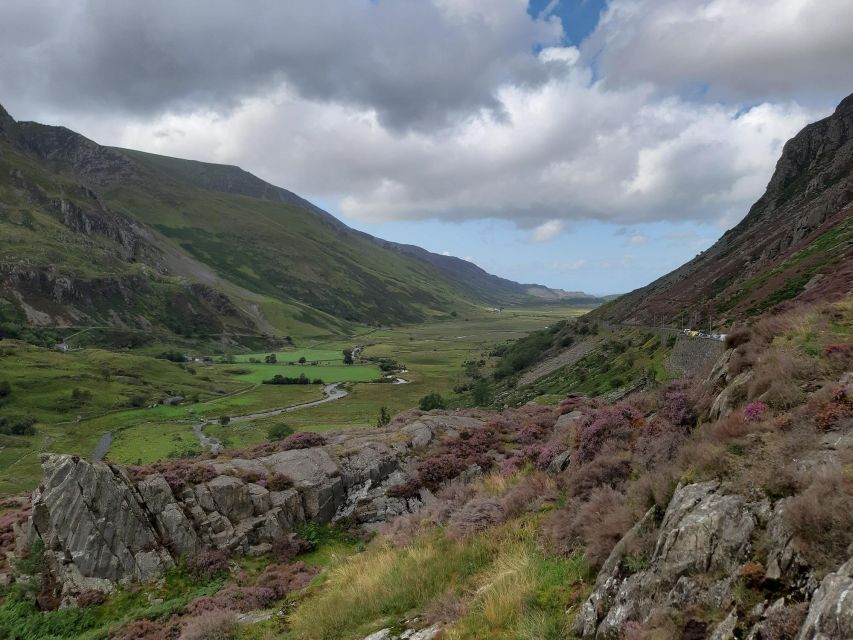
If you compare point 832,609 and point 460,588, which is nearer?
point 832,609

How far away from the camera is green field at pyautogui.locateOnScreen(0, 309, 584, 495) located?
4161 inches

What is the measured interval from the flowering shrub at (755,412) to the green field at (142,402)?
8980 centimetres

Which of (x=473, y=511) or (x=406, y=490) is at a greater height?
(x=473, y=511)

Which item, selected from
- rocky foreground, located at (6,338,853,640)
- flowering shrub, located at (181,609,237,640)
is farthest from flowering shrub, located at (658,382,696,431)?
flowering shrub, located at (181,609,237,640)

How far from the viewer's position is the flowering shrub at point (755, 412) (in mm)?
10742

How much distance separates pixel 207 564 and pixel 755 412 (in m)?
23.1

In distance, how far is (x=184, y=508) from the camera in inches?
1013

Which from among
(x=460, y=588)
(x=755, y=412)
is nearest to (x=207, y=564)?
(x=460, y=588)

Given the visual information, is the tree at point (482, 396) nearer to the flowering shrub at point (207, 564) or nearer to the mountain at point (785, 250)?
the mountain at point (785, 250)

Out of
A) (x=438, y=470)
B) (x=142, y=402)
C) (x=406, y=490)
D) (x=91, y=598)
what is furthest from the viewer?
(x=142, y=402)

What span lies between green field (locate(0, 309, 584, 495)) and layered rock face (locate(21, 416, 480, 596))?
223 feet

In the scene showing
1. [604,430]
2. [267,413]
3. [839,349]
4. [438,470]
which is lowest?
[267,413]

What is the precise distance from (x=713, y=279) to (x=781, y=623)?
11236 cm

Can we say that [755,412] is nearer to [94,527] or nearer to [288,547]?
[288,547]
